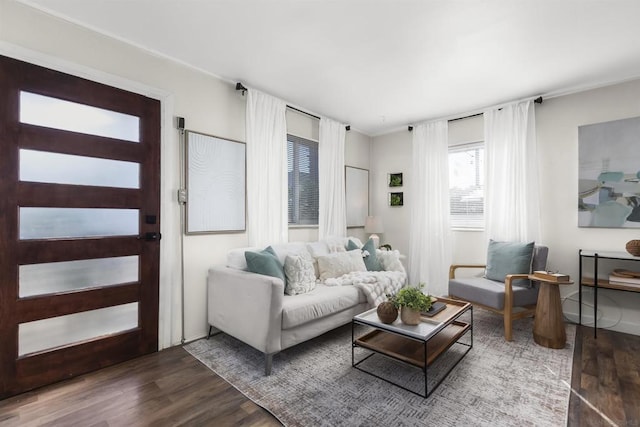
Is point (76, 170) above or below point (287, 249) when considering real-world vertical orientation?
above

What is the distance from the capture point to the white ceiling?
2.06m

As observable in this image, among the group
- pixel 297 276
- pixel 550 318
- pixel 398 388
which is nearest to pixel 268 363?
pixel 297 276

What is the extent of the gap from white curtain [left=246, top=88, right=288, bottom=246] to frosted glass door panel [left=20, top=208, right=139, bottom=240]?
1144mm

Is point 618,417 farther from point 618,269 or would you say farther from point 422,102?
point 422,102

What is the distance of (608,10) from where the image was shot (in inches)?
81.7

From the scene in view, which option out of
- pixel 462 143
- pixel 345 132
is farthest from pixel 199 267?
pixel 462 143

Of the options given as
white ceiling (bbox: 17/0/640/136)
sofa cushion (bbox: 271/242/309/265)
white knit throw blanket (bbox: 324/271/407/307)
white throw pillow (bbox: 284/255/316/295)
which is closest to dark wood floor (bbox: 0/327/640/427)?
white throw pillow (bbox: 284/255/316/295)

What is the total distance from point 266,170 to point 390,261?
1.86 m

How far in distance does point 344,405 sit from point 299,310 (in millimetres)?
751

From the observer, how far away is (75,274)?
2.21 m

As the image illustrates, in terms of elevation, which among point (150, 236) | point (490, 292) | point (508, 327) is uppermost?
point (150, 236)

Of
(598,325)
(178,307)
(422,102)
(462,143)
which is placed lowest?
(598,325)

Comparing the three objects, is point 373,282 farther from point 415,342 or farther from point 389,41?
point 389,41

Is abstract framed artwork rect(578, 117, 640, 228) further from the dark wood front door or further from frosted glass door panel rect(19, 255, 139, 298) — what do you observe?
frosted glass door panel rect(19, 255, 139, 298)
